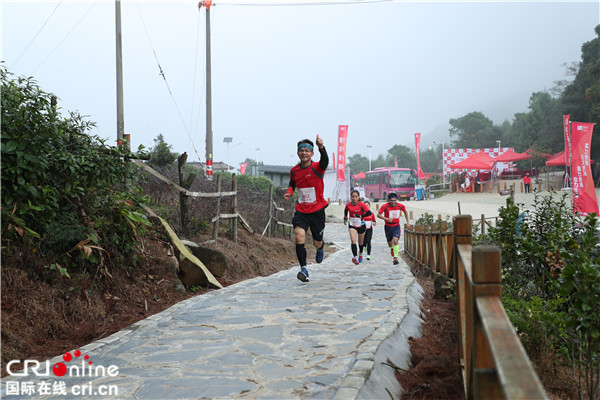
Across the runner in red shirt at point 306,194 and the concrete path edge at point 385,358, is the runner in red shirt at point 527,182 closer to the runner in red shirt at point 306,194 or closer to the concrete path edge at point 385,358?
the runner in red shirt at point 306,194

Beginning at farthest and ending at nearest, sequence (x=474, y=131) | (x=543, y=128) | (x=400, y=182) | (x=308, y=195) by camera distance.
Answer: (x=474, y=131), (x=543, y=128), (x=400, y=182), (x=308, y=195)

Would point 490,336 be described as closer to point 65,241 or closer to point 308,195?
point 65,241

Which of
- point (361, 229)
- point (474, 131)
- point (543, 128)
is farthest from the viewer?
point (474, 131)

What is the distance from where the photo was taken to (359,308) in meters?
5.91

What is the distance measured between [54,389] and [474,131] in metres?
86.8

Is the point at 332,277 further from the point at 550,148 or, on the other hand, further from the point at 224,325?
the point at 550,148

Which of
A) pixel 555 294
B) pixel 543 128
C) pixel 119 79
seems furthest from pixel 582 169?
pixel 543 128

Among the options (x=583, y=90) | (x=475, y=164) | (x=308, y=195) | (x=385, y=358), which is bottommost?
(x=385, y=358)

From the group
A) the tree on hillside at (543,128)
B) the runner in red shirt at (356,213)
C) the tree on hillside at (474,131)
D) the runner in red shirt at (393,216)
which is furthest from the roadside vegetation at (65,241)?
the tree on hillside at (474,131)

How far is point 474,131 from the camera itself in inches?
3329

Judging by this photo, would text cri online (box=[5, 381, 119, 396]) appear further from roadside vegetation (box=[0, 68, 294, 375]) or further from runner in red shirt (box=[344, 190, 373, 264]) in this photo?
runner in red shirt (box=[344, 190, 373, 264])

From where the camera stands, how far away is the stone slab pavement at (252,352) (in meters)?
3.36

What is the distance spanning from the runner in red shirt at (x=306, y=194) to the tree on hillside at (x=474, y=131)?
77687 mm

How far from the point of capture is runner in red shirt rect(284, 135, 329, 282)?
25.7 feet
